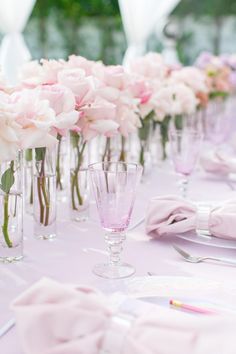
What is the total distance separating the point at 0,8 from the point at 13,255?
3.00 m

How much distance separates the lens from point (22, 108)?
1039 mm

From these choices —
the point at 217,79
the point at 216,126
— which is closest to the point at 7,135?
the point at 216,126

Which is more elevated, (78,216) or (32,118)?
(32,118)

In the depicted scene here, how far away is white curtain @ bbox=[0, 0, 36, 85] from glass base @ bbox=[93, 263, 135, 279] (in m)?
2.78

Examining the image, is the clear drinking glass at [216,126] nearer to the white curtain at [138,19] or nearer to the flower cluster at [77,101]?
the flower cluster at [77,101]

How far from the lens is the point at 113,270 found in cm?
103

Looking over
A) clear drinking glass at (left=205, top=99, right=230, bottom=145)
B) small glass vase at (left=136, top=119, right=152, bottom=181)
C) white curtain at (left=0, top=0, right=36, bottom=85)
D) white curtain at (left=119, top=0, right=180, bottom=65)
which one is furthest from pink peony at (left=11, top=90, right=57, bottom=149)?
white curtain at (left=119, top=0, right=180, bottom=65)

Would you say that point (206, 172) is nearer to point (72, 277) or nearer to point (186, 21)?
point (72, 277)

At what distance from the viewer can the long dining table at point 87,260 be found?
37.1 inches

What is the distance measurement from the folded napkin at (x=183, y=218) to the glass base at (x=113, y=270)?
18 centimetres

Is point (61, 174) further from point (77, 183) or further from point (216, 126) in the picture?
point (216, 126)

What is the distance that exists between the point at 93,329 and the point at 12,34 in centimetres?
347

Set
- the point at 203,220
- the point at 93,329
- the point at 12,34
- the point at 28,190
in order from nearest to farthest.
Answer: the point at 93,329 → the point at 203,220 → the point at 28,190 → the point at 12,34

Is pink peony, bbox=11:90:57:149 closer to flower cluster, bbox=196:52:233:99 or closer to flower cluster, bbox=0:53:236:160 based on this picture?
flower cluster, bbox=0:53:236:160
